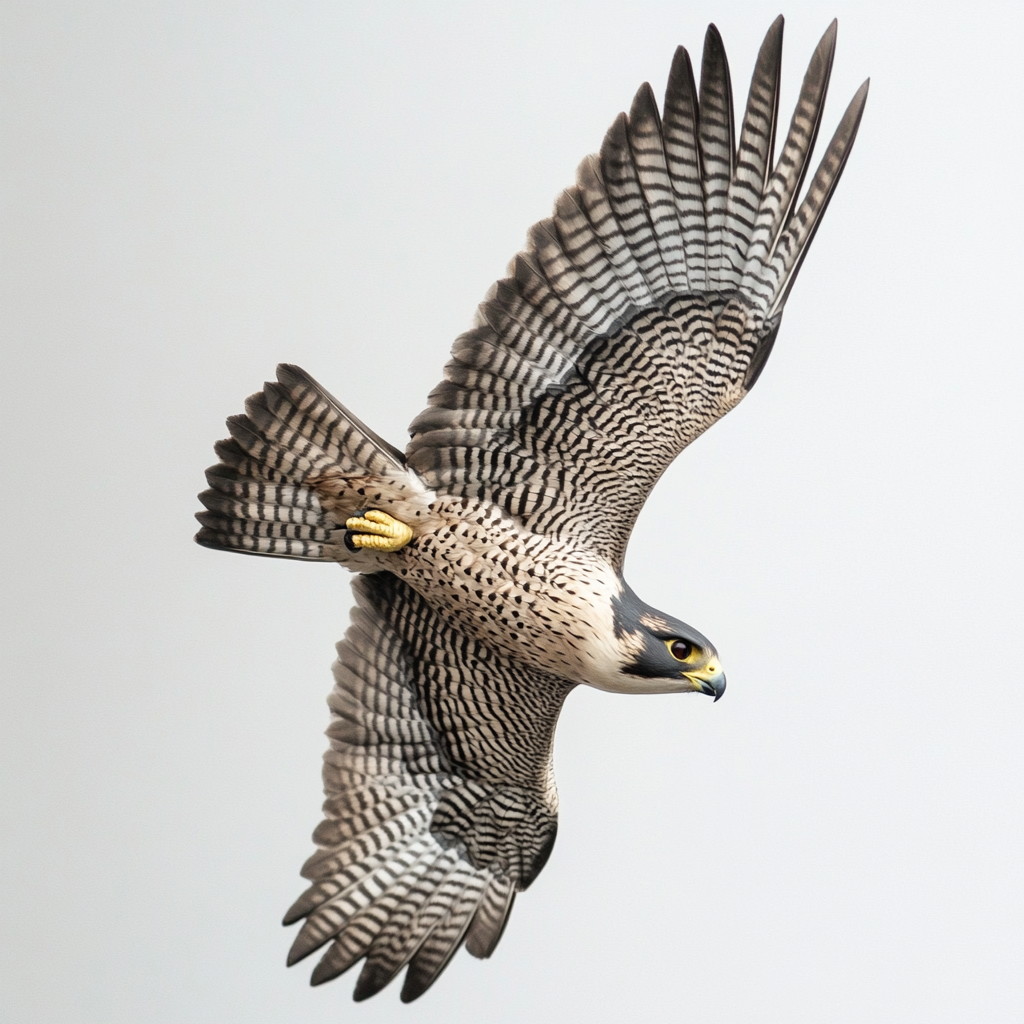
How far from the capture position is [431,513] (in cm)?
605

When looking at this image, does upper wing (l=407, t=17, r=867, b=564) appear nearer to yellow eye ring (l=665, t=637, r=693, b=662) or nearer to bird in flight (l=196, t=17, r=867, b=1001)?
bird in flight (l=196, t=17, r=867, b=1001)

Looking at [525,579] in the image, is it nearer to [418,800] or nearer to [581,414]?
[581,414]

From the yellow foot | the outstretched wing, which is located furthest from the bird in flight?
the outstretched wing

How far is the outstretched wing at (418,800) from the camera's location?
6.71 metres

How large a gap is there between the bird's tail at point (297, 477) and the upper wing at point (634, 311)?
6.2 inches

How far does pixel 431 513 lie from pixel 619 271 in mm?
1120

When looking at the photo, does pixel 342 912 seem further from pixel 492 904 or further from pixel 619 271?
pixel 619 271

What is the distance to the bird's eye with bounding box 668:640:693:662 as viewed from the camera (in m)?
5.89

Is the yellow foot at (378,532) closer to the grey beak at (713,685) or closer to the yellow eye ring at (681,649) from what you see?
the yellow eye ring at (681,649)

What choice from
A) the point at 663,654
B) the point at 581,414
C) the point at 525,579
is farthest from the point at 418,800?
the point at 581,414

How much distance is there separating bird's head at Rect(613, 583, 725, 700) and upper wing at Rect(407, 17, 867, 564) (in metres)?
0.39

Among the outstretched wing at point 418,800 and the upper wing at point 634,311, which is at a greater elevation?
the upper wing at point 634,311

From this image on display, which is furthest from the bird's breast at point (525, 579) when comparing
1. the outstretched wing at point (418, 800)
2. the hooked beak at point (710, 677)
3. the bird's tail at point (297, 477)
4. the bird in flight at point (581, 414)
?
the outstretched wing at point (418, 800)

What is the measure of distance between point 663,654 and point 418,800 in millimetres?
1626
